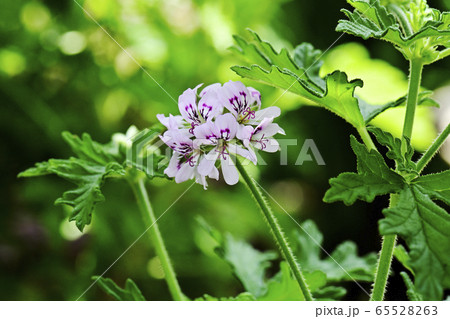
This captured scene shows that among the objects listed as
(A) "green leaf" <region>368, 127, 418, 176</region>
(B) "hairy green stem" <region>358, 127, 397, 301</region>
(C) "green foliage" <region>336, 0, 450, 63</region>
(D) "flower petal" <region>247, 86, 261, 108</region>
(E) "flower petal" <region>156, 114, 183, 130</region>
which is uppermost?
(C) "green foliage" <region>336, 0, 450, 63</region>

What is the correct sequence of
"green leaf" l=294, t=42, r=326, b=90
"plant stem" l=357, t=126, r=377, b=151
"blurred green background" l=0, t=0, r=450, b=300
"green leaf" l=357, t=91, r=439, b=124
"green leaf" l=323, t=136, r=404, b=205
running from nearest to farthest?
"green leaf" l=323, t=136, r=404, b=205 → "plant stem" l=357, t=126, r=377, b=151 → "green leaf" l=357, t=91, r=439, b=124 → "green leaf" l=294, t=42, r=326, b=90 → "blurred green background" l=0, t=0, r=450, b=300

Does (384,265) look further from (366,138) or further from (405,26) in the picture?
(405,26)

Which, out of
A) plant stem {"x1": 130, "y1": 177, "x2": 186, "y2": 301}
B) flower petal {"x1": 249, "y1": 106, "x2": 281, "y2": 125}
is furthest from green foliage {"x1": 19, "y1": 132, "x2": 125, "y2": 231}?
flower petal {"x1": 249, "y1": 106, "x2": 281, "y2": 125}

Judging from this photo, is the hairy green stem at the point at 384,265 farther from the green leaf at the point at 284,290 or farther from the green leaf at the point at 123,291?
the green leaf at the point at 123,291

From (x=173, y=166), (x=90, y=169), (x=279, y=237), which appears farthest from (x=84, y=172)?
(x=279, y=237)

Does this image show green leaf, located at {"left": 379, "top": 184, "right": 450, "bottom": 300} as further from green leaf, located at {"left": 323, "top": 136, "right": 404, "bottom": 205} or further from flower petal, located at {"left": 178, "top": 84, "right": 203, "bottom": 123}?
flower petal, located at {"left": 178, "top": 84, "right": 203, "bottom": 123}

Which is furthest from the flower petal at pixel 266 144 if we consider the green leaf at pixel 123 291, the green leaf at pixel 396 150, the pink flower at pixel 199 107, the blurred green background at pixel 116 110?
the blurred green background at pixel 116 110
